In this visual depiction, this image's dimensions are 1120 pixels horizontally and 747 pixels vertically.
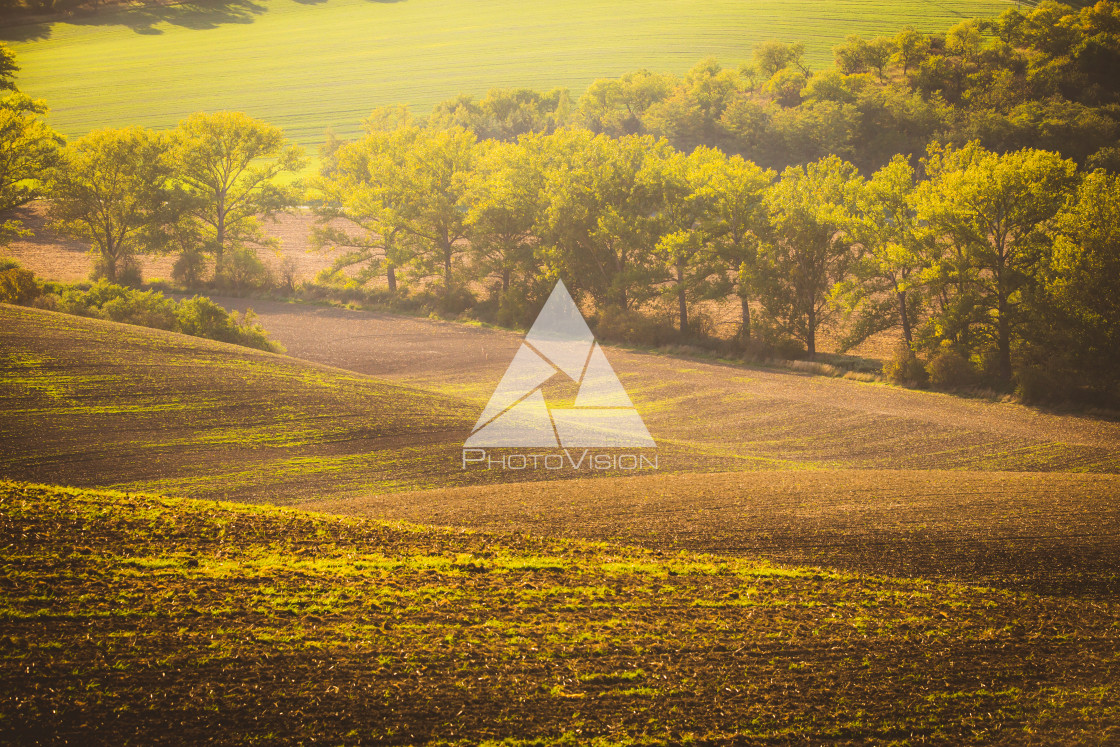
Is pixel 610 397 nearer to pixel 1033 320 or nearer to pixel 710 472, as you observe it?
pixel 710 472

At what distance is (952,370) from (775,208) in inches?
697

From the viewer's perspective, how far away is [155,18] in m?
121

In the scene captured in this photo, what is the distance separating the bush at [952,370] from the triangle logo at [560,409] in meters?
17.5

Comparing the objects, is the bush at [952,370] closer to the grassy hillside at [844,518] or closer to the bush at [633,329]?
the bush at [633,329]

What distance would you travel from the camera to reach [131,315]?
35.1 meters

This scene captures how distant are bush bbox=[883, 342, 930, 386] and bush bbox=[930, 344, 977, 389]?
2.87 feet

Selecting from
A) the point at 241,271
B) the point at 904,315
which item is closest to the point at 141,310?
the point at 241,271

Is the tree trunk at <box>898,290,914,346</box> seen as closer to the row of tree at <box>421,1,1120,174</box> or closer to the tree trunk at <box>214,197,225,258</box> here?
the row of tree at <box>421,1,1120,174</box>

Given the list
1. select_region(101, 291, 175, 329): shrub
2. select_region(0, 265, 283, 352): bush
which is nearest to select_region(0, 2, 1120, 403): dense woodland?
select_region(0, 265, 283, 352): bush

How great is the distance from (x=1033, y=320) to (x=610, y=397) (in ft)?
74.2

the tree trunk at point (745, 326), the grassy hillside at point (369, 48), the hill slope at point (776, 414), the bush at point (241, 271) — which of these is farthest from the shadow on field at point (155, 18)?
the tree trunk at point (745, 326)

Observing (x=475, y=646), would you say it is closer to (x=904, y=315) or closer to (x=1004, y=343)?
(x=1004, y=343)

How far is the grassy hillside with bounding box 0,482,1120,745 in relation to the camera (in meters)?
7.22

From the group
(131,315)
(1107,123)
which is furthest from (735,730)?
(1107,123)
